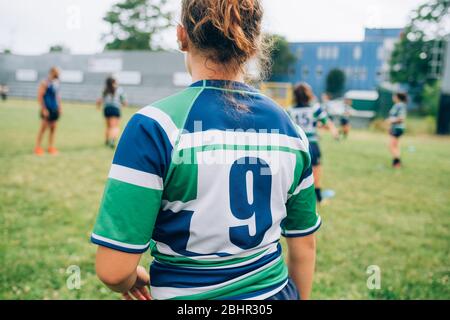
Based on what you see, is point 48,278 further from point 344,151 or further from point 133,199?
point 344,151

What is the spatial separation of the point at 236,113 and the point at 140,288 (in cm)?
80

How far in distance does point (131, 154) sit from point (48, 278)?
3205 millimetres

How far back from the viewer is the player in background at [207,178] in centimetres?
120

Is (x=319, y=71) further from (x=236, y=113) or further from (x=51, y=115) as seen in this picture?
(x=236, y=113)

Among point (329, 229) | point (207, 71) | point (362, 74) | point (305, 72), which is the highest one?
point (305, 72)

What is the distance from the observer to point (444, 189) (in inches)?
349

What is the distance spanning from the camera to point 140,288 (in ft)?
4.99

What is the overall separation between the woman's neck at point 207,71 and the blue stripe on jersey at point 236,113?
0.03 m

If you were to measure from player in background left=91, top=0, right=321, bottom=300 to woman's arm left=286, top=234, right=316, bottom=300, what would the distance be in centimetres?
21

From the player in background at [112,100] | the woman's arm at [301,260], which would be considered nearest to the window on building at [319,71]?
the player in background at [112,100]

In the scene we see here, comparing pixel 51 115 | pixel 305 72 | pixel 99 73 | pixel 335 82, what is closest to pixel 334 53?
pixel 335 82

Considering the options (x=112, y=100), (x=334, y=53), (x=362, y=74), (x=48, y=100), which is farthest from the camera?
(x=334, y=53)

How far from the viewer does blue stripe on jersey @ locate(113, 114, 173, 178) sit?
117 centimetres

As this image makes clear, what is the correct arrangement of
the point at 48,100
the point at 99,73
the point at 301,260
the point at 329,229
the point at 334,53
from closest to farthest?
1. the point at 301,260
2. the point at 329,229
3. the point at 48,100
4. the point at 99,73
5. the point at 334,53
